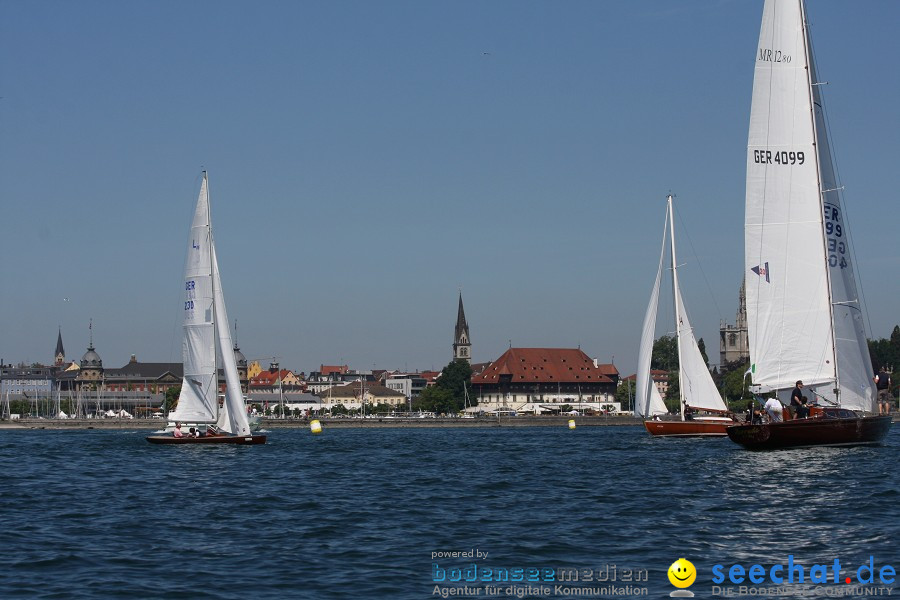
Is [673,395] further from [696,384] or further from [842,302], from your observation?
[842,302]

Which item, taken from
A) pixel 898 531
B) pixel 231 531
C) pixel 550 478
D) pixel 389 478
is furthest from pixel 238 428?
pixel 898 531

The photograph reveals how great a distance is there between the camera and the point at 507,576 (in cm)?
1778

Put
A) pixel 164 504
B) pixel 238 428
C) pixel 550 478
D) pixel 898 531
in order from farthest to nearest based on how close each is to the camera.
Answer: pixel 238 428
pixel 550 478
pixel 164 504
pixel 898 531

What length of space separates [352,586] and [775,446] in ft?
81.3

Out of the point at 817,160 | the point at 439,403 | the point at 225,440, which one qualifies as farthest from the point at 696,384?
the point at 439,403

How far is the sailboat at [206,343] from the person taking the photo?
5684cm

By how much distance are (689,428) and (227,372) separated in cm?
2319

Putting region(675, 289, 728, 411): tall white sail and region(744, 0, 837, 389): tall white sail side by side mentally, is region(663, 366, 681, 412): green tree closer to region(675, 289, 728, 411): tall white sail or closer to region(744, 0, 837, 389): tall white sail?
region(675, 289, 728, 411): tall white sail

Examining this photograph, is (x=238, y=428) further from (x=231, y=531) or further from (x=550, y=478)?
(x=231, y=531)

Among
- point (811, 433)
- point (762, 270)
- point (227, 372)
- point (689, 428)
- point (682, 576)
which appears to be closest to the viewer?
point (682, 576)

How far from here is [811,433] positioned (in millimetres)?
37844

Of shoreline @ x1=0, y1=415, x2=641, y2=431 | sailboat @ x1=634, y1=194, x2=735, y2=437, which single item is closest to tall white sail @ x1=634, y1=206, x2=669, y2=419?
sailboat @ x1=634, y1=194, x2=735, y2=437

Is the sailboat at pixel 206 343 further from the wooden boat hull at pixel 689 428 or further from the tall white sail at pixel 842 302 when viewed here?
the tall white sail at pixel 842 302

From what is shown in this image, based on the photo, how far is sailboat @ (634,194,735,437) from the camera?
195ft
